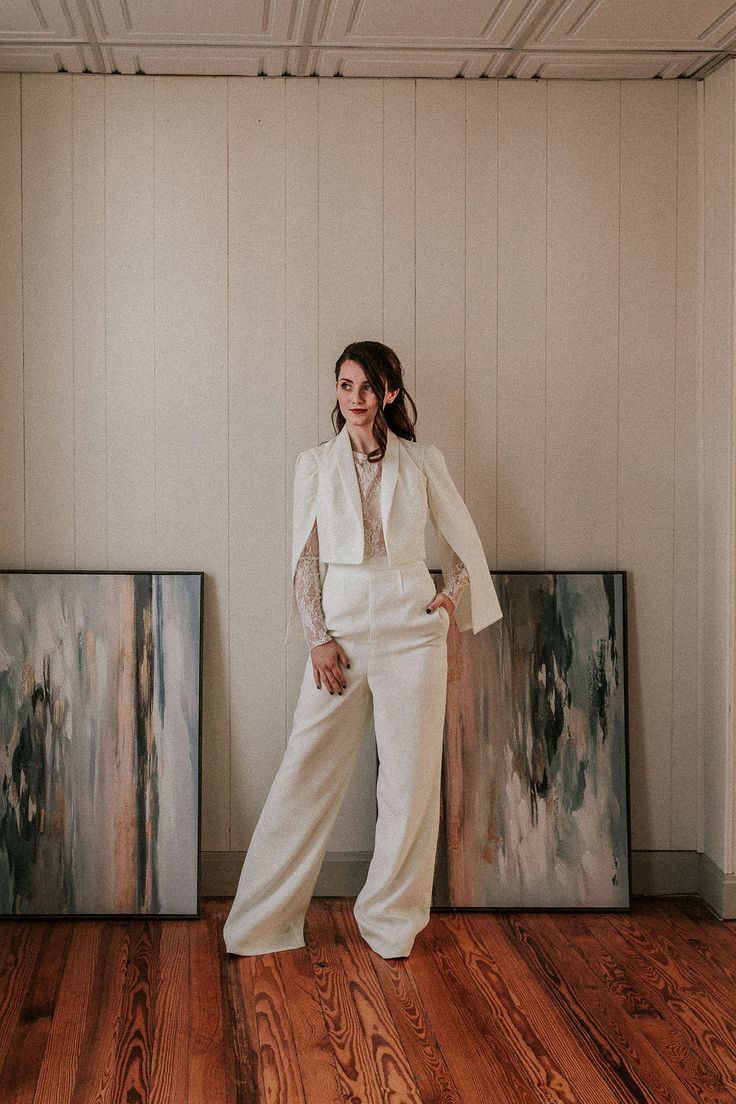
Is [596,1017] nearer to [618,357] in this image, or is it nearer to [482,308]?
[618,357]

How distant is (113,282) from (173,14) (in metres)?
0.82

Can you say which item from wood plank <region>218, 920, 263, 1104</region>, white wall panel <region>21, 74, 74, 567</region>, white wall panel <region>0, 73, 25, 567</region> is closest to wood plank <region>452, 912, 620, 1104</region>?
wood plank <region>218, 920, 263, 1104</region>

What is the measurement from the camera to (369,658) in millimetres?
2828

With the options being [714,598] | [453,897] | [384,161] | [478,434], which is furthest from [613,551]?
[384,161]

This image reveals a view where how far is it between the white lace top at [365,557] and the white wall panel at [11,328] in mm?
1009

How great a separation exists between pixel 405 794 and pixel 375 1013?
59 cm

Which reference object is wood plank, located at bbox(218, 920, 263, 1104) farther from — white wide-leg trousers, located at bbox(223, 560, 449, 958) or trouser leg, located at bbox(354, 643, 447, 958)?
trouser leg, located at bbox(354, 643, 447, 958)

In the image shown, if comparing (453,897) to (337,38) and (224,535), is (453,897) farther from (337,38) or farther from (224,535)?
(337,38)

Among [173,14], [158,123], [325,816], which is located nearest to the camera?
[173,14]

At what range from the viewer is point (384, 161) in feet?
10.4

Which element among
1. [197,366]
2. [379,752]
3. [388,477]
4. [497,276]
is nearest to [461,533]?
[388,477]

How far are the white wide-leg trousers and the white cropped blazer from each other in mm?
81

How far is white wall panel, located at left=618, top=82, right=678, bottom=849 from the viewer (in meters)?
3.21

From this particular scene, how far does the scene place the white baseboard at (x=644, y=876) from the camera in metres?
3.17
